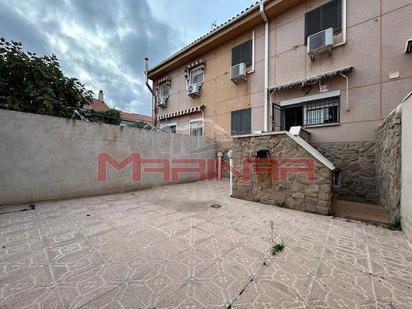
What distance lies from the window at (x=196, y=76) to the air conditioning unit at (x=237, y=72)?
8.35 ft

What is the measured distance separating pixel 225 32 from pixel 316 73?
5180mm

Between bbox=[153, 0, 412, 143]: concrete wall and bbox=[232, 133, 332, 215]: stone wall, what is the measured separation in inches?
114

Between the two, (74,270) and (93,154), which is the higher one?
(93,154)

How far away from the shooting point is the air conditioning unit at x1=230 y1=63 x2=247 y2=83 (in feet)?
29.3

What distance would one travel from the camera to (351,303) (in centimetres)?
171

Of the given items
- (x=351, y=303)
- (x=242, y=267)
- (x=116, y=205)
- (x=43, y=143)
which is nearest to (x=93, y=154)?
(x=43, y=143)

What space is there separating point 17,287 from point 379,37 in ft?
33.3

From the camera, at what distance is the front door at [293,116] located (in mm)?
7727

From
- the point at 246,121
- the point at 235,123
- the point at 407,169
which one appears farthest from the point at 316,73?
the point at 407,169

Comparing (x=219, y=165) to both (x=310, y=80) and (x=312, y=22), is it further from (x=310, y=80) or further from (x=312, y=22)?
(x=312, y=22)

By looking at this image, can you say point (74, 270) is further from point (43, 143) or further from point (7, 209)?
point (43, 143)

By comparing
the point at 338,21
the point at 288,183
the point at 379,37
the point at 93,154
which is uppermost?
the point at 338,21

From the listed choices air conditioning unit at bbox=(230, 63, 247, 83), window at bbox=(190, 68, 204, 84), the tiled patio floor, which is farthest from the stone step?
window at bbox=(190, 68, 204, 84)

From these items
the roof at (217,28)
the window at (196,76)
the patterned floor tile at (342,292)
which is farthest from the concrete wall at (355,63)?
the patterned floor tile at (342,292)
